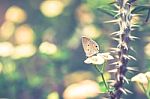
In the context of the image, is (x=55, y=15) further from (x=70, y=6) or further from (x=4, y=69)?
(x=4, y=69)

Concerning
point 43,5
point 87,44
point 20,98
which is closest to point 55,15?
point 43,5

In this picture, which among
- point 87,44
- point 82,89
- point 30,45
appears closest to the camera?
point 87,44

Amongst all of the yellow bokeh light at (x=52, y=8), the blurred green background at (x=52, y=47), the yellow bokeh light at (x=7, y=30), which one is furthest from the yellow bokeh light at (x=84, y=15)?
the yellow bokeh light at (x=7, y=30)

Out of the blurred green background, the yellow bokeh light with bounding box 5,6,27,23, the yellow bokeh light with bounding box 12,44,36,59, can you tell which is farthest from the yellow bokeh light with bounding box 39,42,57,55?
the yellow bokeh light with bounding box 5,6,27,23

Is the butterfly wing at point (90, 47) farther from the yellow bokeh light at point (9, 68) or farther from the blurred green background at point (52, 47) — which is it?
the yellow bokeh light at point (9, 68)

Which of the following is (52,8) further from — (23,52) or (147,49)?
(147,49)

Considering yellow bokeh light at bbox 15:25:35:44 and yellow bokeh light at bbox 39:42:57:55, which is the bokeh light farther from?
yellow bokeh light at bbox 15:25:35:44
